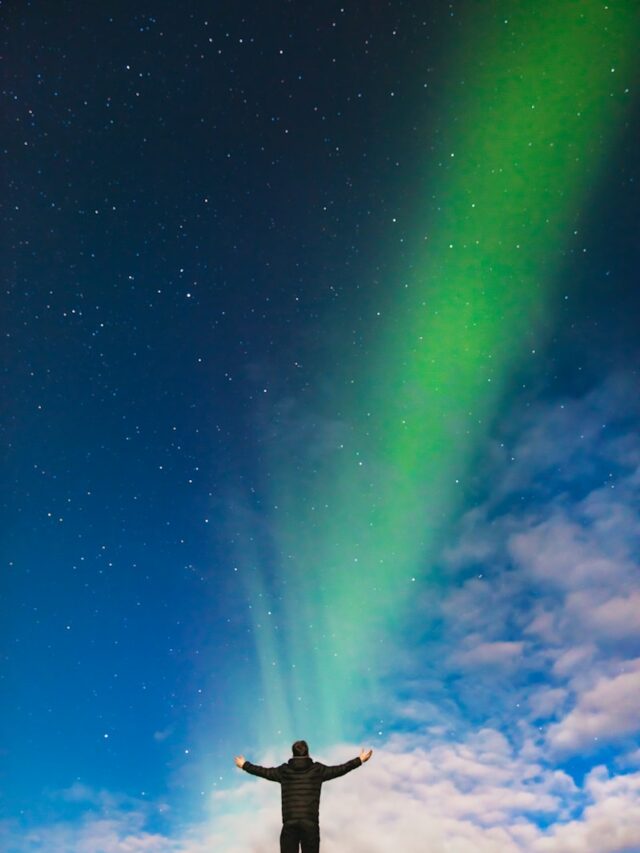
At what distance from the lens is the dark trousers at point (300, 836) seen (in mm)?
9039

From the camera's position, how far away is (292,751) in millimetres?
9391

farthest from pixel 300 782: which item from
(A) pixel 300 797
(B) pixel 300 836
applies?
(B) pixel 300 836

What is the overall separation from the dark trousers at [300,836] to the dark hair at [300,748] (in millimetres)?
780

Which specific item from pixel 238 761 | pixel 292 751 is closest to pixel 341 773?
pixel 292 751

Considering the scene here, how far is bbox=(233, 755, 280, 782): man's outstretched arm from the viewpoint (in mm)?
9336

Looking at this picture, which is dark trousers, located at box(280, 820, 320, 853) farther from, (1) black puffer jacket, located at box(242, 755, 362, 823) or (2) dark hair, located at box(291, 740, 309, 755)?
(2) dark hair, located at box(291, 740, 309, 755)

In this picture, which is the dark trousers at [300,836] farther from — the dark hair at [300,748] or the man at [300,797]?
the dark hair at [300,748]

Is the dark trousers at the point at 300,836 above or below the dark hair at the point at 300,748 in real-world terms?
below

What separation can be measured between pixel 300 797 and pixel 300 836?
481 millimetres

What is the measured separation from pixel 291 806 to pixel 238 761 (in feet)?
3.21

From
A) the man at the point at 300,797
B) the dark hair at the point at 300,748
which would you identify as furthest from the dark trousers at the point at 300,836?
the dark hair at the point at 300,748

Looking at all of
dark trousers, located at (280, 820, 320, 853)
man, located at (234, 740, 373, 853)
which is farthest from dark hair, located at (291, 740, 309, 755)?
dark trousers, located at (280, 820, 320, 853)

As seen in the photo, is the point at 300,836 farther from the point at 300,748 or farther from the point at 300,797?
the point at 300,748

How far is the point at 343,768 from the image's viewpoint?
31.1ft
